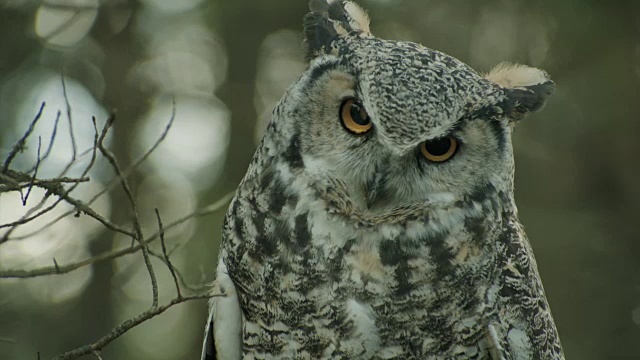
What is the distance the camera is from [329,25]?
3.02 metres

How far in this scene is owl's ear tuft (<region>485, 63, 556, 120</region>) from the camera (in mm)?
2877

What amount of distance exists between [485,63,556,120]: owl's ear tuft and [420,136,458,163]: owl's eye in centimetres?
27

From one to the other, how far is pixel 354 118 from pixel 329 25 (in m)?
0.55

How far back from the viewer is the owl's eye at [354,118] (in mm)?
2611

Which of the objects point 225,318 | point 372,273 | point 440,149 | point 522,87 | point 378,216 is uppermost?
point 522,87

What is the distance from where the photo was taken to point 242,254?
9.78 feet

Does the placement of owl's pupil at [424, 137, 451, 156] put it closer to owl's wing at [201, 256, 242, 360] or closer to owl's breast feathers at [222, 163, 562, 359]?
owl's breast feathers at [222, 163, 562, 359]

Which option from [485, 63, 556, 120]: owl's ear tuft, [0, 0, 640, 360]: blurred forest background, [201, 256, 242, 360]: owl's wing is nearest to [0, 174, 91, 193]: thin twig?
[201, 256, 242, 360]: owl's wing

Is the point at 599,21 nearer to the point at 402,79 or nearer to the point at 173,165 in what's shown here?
the point at 173,165

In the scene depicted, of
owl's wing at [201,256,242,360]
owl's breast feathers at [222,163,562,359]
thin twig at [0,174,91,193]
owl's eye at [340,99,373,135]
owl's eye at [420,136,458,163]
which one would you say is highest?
owl's eye at [340,99,373,135]

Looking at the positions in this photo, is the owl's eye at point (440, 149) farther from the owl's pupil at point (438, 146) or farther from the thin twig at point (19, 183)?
the thin twig at point (19, 183)

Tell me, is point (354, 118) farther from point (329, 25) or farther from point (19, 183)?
point (19, 183)

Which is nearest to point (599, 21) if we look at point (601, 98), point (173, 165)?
point (601, 98)

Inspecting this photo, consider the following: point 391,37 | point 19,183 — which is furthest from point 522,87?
point 391,37
